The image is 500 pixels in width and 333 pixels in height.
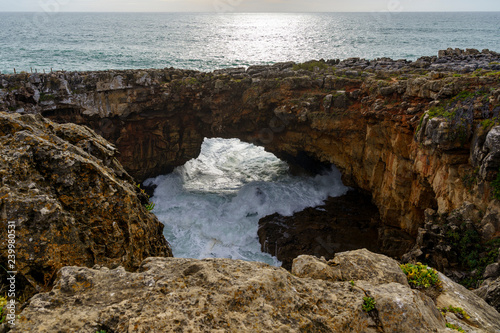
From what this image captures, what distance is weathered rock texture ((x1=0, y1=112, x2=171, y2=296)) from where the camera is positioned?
5051mm

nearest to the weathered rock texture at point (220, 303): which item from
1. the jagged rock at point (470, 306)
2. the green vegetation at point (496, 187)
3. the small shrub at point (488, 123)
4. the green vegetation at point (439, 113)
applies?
the jagged rock at point (470, 306)

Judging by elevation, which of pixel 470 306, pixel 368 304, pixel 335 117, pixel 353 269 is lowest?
pixel 470 306

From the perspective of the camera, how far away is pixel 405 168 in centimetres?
1669

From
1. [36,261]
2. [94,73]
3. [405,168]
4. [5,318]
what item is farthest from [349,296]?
[94,73]

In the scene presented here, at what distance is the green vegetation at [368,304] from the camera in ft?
14.6

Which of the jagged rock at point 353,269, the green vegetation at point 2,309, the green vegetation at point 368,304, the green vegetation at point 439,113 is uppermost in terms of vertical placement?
the green vegetation at point 439,113

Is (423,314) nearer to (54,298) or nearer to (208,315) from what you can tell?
(208,315)

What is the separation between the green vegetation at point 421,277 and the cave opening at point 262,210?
12.6 meters

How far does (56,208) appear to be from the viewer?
5.47 meters

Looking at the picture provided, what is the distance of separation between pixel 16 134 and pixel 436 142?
14.8 m

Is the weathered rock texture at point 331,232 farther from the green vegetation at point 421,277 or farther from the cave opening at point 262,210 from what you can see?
the green vegetation at point 421,277

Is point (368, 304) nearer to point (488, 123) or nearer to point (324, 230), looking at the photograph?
point (488, 123)

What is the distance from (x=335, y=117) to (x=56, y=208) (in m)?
17.9

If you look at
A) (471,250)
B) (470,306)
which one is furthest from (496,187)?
(470,306)
